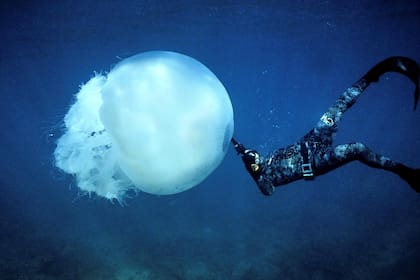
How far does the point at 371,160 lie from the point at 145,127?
3.07 m

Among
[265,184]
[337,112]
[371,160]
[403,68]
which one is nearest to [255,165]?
[265,184]

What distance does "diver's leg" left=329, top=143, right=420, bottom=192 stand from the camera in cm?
398

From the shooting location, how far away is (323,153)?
4.75 metres

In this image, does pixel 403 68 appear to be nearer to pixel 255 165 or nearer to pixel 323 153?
pixel 323 153

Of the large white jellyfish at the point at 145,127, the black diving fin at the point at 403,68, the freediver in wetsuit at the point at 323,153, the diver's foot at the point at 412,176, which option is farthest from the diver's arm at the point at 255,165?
the black diving fin at the point at 403,68

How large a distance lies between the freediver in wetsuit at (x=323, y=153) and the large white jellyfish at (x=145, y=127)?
1280mm

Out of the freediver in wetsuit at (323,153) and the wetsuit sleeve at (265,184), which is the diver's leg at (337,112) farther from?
the wetsuit sleeve at (265,184)

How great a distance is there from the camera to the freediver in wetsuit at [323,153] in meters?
4.48

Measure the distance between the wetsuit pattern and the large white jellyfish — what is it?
1352 mm

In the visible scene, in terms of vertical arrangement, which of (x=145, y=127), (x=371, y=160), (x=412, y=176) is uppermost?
(x=145, y=127)

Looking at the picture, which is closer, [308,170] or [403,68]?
[403,68]

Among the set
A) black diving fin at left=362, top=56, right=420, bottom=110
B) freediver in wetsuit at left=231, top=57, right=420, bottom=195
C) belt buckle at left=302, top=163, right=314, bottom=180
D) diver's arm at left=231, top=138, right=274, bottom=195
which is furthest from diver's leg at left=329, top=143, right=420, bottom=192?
diver's arm at left=231, top=138, right=274, bottom=195

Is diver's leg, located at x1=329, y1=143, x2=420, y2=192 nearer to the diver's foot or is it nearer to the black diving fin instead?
the diver's foot

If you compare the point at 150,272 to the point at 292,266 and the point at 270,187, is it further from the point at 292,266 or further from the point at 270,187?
the point at 270,187
